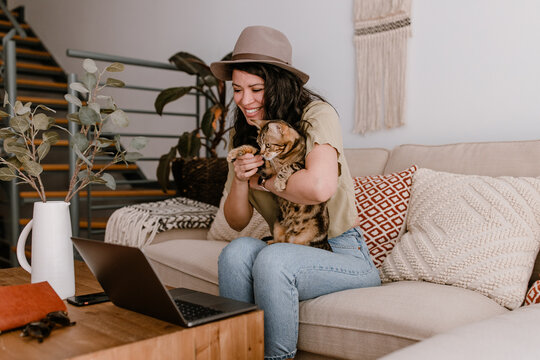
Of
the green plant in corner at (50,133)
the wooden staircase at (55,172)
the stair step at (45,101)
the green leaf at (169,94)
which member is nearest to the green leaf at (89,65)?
the green plant in corner at (50,133)

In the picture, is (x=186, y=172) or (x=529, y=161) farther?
(x=186, y=172)

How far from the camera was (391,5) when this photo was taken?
8.04 feet

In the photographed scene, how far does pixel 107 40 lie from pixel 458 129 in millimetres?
3677

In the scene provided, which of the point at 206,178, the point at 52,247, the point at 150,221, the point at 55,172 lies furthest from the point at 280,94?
the point at 55,172

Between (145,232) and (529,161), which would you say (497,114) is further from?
(145,232)

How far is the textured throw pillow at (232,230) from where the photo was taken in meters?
2.31

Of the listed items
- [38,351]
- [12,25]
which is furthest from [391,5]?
[12,25]

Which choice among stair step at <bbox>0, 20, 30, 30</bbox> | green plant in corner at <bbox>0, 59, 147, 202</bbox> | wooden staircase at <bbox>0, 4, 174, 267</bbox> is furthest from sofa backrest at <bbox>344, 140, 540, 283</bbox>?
stair step at <bbox>0, 20, 30, 30</bbox>

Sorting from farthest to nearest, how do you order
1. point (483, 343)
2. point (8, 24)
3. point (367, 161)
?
point (8, 24)
point (367, 161)
point (483, 343)

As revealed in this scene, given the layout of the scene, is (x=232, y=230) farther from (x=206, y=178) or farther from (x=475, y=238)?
(x=475, y=238)

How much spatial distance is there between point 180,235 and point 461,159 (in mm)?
1414

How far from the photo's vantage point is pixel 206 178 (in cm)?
301

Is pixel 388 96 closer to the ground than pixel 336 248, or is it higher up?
higher up

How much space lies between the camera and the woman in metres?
1.35
